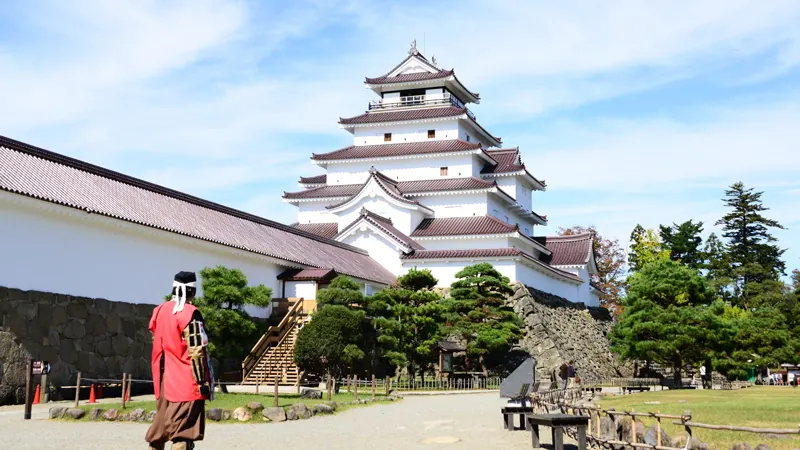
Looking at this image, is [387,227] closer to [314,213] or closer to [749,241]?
[314,213]

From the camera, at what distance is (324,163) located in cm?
4775

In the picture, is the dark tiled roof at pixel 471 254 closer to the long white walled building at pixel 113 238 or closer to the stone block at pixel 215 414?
the long white walled building at pixel 113 238

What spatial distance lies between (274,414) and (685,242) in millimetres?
53497

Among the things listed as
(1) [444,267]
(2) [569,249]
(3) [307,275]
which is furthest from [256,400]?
(2) [569,249]

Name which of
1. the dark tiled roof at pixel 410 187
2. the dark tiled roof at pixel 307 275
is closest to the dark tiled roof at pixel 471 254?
the dark tiled roof at pixel 410 187

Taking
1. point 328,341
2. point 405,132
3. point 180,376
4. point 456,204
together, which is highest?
point 405,132

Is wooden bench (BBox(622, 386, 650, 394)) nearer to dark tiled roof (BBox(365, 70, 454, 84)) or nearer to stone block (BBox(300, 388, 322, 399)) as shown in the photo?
stone block (BBox(300, 388, 322, 399))

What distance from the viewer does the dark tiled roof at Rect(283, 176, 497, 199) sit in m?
43.4

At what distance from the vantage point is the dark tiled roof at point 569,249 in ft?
158

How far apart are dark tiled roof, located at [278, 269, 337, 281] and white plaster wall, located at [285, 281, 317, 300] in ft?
0.79

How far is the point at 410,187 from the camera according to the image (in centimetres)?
4525

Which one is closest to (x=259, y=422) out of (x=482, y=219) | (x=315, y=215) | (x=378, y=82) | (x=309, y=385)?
(x=309, y=385)

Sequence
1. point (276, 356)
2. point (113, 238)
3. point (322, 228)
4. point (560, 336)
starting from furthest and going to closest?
point (322, 228), point (560, 336), point (276, 356), point (113, 238)

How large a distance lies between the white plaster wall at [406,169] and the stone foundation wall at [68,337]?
2423cm
